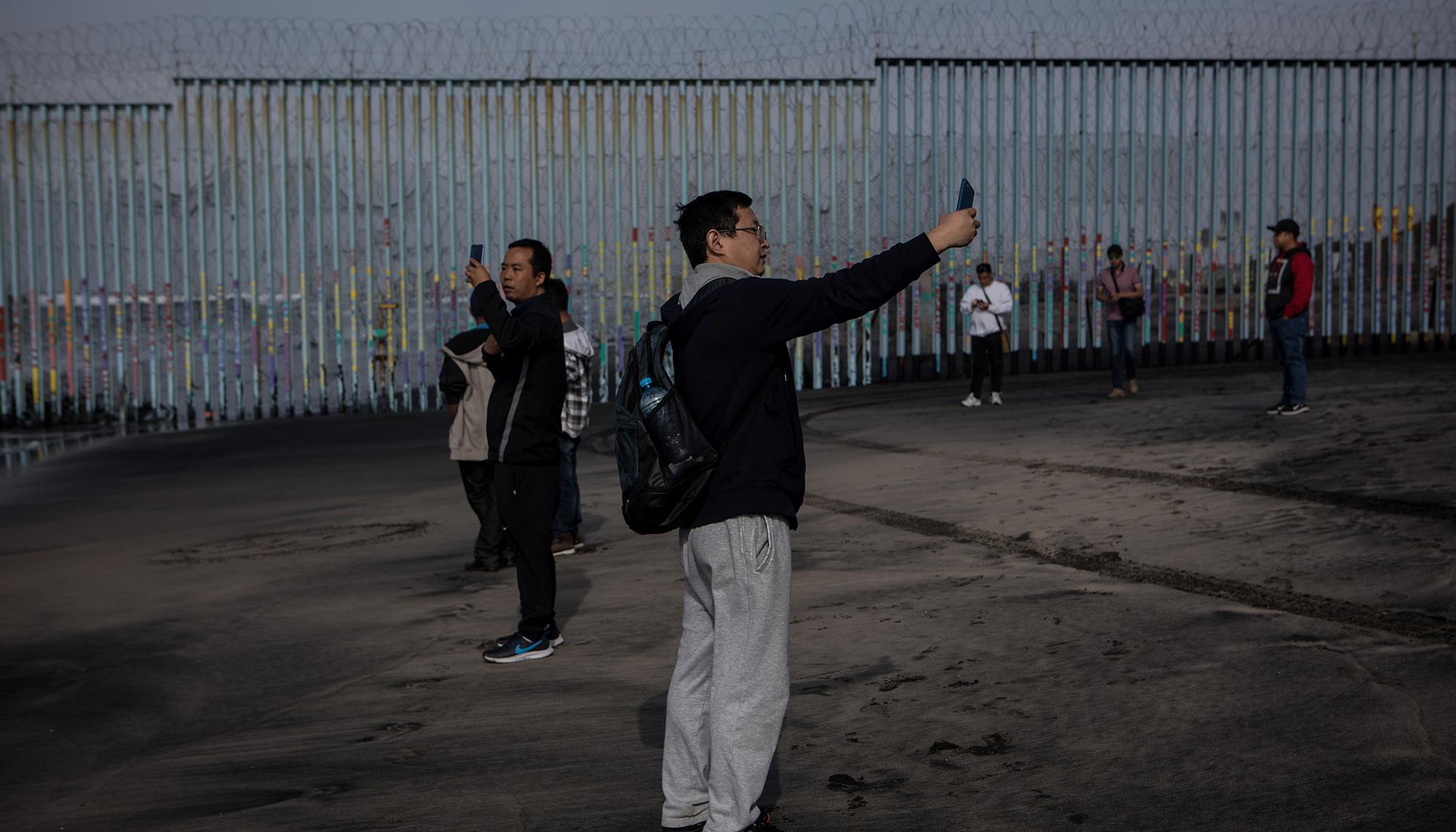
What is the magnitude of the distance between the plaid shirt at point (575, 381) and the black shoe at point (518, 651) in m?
2.06

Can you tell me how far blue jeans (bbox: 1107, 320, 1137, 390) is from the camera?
1392 centimetres

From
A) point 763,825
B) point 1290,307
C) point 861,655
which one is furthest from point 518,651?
point 1290,307

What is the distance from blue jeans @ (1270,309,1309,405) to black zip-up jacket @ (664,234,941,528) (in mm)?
8745

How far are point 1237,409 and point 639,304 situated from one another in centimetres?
701

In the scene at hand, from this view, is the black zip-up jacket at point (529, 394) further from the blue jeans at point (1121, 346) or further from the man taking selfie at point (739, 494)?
the blue jeans at point (1121, 346)

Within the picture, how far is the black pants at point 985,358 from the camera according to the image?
558 inches

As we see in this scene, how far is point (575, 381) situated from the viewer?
743cm

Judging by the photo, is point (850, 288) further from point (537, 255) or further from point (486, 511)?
point (486, 511)

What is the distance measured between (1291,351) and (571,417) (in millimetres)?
6545

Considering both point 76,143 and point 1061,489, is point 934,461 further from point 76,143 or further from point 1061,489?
point 76,143

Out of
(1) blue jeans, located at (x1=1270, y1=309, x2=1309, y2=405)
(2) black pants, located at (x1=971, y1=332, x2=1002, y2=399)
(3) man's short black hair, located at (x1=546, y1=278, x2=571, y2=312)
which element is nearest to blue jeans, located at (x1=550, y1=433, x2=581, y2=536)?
(3) man's short black hair, located at (x1=546, y1=278, x2=571, y2=312)

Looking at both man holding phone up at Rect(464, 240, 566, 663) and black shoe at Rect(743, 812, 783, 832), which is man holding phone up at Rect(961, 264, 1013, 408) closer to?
man holding phone up at Rect(464, 240, 566, 663)

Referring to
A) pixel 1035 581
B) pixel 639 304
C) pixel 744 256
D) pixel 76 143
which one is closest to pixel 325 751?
pixel 744 256

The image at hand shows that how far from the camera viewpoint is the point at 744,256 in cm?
347
